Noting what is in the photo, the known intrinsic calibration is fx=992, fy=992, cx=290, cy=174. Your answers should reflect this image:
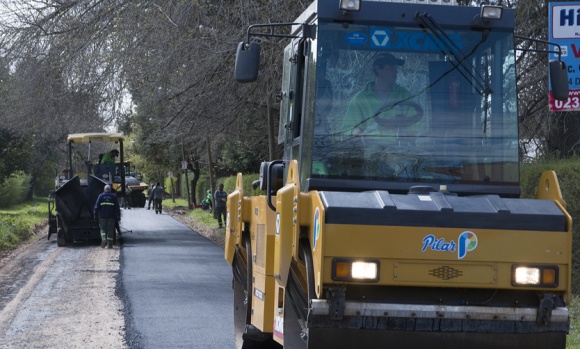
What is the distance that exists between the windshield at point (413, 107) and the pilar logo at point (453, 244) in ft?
2.81

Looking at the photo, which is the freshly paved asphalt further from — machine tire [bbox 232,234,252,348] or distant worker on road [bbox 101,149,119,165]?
distant worker on road [bbox 101,149,119,165]

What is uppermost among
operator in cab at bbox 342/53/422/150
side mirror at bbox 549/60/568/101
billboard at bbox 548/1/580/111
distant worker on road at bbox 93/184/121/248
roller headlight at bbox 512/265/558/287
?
billboard at bbox 548/1/580/111

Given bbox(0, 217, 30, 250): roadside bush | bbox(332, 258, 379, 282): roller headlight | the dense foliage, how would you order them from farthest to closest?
bbox(0, 217, 30, 250): roadside bush, the dense foliage, bbox(332, 258, 379, 282): roller headlight

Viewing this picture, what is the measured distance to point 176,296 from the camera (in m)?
15.0

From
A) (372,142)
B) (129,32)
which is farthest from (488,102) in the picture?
(129,32)

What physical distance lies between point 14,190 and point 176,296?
51004 mm

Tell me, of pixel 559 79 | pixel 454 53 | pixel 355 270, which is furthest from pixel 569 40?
pixel 355 270

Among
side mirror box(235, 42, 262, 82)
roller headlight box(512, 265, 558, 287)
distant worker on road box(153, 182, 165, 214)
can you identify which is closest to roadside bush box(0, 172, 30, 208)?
distant worker on road box(153, 182, 165, 214)

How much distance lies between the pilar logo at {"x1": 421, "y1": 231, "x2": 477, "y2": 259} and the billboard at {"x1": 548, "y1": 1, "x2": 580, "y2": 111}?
3012 millimetres

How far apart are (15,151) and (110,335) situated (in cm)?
3680

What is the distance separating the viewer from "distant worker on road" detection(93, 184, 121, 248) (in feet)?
86.1

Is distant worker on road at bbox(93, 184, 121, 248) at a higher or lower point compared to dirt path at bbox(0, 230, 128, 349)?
higher

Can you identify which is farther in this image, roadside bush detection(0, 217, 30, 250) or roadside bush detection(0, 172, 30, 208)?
roadside bush detection(0, 172, 30, 208)

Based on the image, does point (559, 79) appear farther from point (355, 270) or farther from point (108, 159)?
point (108, 159)
